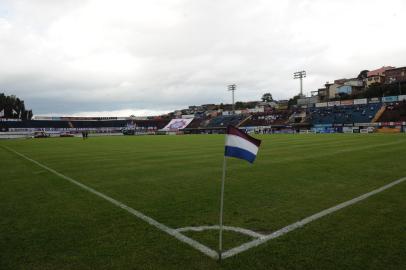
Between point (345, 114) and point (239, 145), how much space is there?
82047 mm

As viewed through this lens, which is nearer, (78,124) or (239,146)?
(239,146)

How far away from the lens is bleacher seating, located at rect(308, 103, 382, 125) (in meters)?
75.4

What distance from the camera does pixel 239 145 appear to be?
17.5 feet

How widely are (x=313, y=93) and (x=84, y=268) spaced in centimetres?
14164

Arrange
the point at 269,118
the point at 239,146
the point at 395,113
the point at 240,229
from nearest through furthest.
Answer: the point at 239,146 → the point at 240,229 → the point at 395,113 → the point at 269,118

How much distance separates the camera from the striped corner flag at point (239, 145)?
5.31 meters

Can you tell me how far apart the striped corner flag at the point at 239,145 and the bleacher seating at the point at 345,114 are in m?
75.6

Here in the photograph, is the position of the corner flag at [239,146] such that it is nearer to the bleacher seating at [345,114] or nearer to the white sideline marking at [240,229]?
the white sideline marking at [240,229]

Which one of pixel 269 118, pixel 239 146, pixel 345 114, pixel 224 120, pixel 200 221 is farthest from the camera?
pixel 224 120

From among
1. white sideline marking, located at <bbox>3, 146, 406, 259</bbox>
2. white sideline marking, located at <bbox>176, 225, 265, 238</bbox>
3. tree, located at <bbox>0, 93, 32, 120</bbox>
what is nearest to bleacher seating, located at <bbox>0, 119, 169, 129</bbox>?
tree, located at <bbox>0, 93, 32, 120</bbox>

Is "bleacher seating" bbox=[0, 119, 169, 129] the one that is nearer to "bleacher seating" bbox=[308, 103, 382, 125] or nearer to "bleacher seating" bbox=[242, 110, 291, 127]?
"bleacher seating" bbox=[242, 110, 291, 127]

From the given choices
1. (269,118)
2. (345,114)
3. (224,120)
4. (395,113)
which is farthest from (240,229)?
(224,120)

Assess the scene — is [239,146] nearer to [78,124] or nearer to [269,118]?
[269,118]

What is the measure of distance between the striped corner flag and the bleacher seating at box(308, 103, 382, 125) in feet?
248
